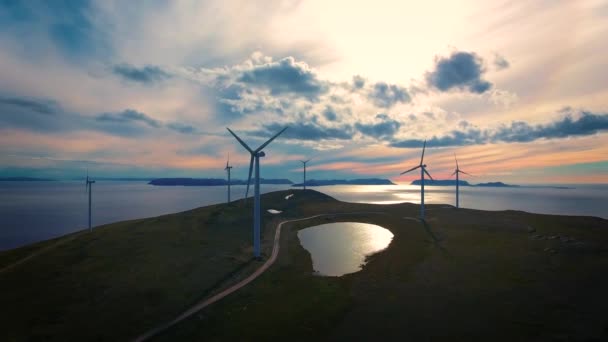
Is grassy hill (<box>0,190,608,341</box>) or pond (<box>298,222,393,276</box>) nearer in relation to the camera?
grassy hill (<box>0,190,608,341</box>)

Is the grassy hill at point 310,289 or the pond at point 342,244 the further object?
the pond at point 342,244

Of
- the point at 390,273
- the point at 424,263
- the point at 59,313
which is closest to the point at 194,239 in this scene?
the point at 59,313

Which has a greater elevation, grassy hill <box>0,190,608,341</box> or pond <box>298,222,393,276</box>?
grassy hill <box>0,190,608,341</box>

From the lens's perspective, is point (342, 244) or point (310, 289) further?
point (342, 244)

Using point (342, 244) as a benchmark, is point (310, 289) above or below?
above

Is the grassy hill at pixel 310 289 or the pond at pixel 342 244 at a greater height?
the grassy hill at pixel 310 289
